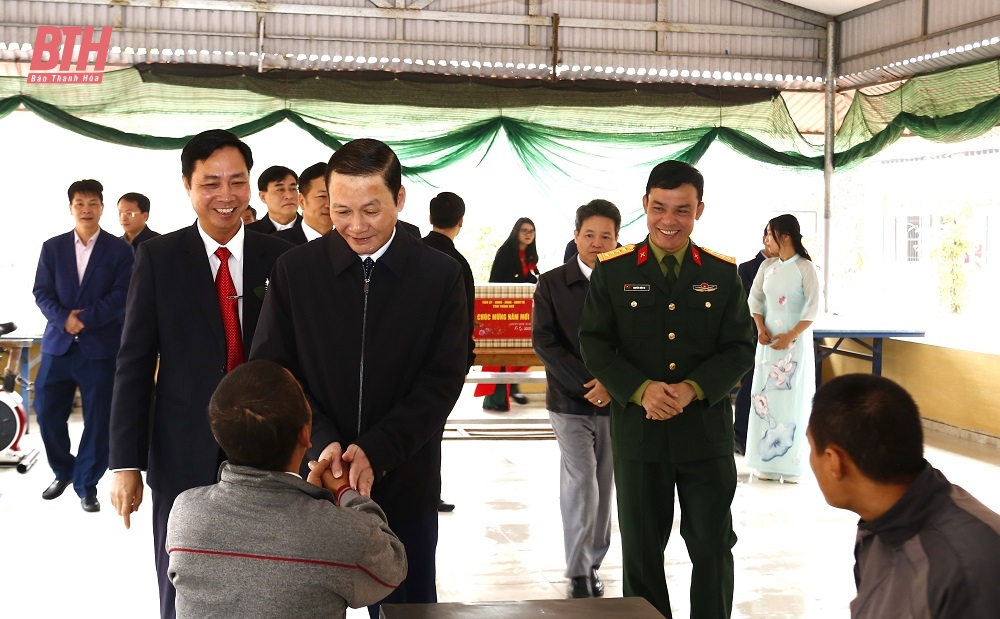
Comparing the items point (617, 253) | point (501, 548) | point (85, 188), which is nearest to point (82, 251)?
point (85, 188)

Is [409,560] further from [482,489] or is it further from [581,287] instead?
[482,489]

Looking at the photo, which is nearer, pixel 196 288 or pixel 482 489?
pixel 196 288

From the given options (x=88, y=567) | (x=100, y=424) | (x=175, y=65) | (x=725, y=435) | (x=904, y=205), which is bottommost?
(x=88, y=567)

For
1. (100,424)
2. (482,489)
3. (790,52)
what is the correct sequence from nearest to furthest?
(100,424) → (482,489) → (790,52)

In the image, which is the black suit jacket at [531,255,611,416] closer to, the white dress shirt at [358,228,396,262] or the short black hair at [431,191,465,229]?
the short black hair at [431,191,465,229]

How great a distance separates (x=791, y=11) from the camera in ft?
31.9

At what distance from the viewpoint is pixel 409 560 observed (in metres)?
2.50

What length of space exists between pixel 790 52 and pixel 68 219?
686 cm

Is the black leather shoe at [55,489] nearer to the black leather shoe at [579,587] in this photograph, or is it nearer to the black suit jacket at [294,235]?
the black suit jacket at [294,235]

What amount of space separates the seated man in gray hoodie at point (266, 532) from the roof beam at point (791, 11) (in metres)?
8.75

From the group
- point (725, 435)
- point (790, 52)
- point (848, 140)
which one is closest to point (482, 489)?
point (725, 435)

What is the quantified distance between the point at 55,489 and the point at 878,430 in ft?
17.1

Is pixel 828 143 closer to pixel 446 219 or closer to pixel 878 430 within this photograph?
pixel 446 219

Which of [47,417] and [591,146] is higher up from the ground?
[591,146]
